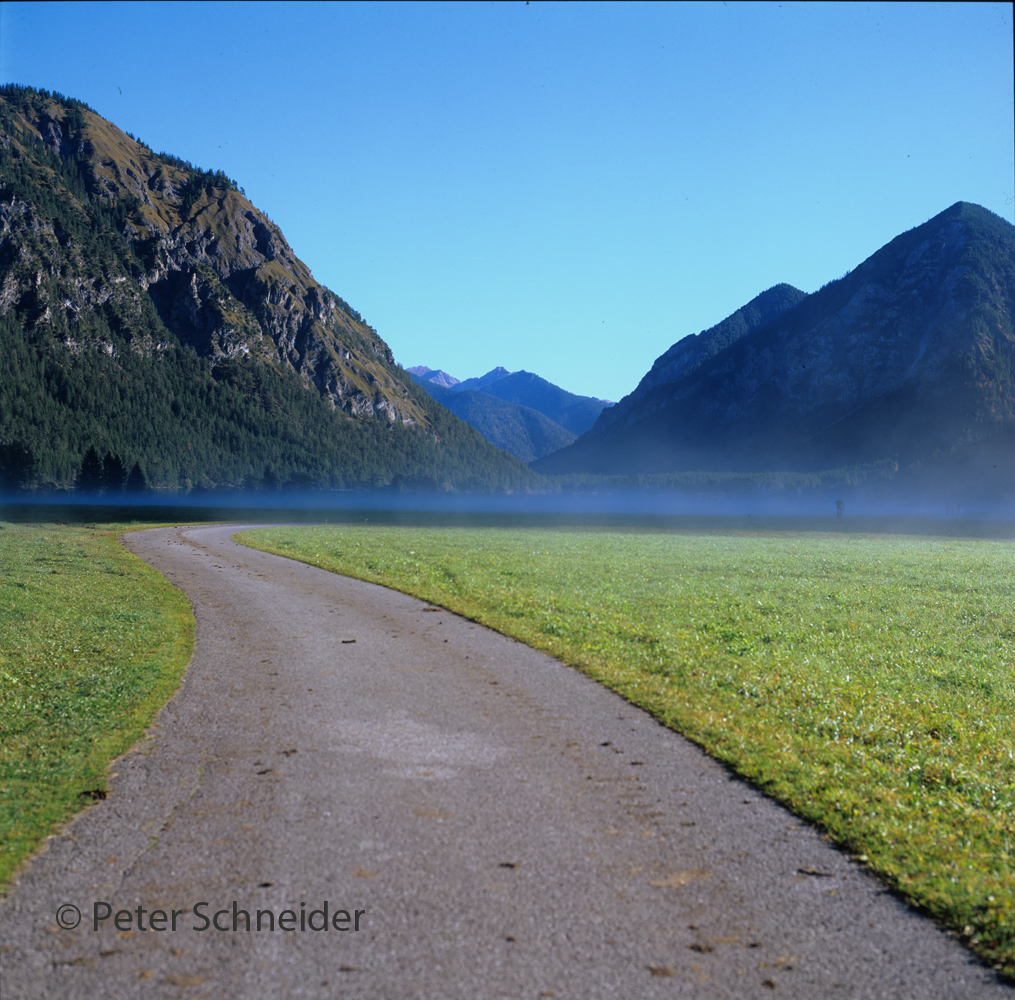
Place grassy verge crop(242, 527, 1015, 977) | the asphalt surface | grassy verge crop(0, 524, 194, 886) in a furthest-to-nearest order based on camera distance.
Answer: grassy verge crop(0, 524, 194, 886) → grassy verge crop(242, 527, 1015, 977) → the asphalt surface

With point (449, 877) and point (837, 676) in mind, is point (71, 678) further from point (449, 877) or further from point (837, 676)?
point (837, 676)

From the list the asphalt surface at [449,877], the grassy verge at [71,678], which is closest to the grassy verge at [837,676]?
the asphalt surface at [449,877]

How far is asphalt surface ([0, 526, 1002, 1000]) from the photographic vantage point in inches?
185

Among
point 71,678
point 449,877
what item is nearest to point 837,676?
point 449,877

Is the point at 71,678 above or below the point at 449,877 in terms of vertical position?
below

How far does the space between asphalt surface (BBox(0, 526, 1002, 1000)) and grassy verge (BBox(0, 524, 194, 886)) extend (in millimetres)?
513

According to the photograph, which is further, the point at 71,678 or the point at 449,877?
the point at 71,678

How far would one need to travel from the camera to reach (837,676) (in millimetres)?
13977

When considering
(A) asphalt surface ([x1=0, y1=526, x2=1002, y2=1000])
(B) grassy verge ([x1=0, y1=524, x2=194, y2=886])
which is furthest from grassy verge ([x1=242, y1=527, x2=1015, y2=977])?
(B) grassy verge ([x1=0, y1=524, x2=194, y2=886])

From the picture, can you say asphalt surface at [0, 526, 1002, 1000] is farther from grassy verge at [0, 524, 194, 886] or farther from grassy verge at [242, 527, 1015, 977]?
grassy verge at [242, 527, 1015, 977]

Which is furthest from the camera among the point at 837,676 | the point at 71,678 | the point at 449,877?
the point at 837,676

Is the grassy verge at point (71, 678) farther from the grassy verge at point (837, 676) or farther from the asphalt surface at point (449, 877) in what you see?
the grassy verge at point (837, 676)

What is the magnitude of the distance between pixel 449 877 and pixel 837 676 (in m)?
11.0

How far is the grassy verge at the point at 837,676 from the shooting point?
696cm
